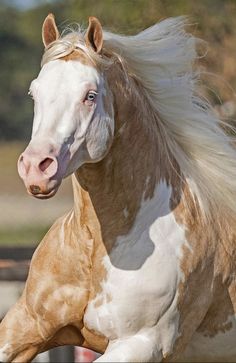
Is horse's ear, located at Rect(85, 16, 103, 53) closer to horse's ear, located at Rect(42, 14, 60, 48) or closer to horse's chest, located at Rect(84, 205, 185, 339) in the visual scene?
horse's ear, located at Rect(42, 14, 60, 48)

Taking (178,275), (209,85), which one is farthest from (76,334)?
(209,85)

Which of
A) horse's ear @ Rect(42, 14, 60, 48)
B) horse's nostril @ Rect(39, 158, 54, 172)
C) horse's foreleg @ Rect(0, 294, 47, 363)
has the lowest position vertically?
horse's foreleg @ Rect(0, 294, 47, 363)

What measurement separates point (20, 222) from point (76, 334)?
14341mm

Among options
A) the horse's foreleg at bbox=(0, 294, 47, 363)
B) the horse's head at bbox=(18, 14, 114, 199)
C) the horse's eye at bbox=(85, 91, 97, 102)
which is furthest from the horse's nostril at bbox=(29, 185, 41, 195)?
the horse's foreleg at bbox=(0, 294, 47, 363)

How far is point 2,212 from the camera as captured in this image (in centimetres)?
2158

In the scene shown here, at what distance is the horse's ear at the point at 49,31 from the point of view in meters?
5.71

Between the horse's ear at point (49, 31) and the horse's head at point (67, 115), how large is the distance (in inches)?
3.6

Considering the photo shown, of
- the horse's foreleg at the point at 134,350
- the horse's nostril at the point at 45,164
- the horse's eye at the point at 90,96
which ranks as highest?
the horse's eye at the point at 90,96

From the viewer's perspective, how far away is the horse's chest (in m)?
5.69

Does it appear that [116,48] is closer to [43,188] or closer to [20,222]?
[43,188]

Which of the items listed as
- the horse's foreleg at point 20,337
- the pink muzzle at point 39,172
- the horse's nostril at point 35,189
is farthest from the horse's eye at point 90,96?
the horse's foreleg at point 20,337

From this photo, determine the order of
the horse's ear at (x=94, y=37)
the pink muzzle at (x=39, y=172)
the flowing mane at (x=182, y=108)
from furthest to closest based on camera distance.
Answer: the flowing mane at (x=182, y=108)
the horse's ear at (x=94, y=37)
the pink muzzle at (x=39, y=172)

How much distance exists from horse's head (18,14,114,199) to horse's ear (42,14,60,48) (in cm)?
9

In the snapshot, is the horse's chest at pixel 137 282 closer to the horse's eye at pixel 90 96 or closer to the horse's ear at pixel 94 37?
the horse's eye at pixel 90 96
